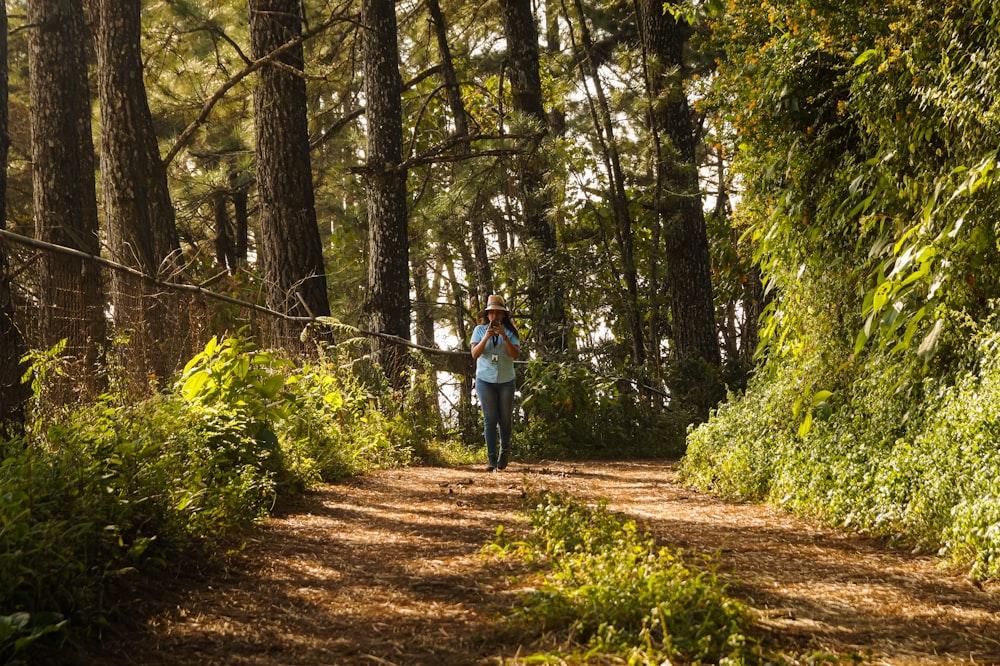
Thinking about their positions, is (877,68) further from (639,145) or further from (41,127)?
(41,127)

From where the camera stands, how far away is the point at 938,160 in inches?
200

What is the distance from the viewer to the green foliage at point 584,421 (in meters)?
11.7

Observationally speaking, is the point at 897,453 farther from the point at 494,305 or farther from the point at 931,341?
the point at 494,305

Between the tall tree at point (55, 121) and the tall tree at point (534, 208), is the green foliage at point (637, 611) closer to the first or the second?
the tall tree at point (55, 121)

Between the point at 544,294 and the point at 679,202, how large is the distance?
2614 mm

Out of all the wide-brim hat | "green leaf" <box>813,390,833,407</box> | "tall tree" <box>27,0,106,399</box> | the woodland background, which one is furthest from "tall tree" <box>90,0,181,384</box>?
"green leaf" <box>813,390,833,407</box>

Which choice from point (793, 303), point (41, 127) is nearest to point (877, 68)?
point (793, 303)

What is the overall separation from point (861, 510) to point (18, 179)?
1823 cm

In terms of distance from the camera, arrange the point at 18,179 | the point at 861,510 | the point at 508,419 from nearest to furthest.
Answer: the point at 861,510, the point at 508,419, the point at 18,179

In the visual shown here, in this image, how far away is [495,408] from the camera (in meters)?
9.16

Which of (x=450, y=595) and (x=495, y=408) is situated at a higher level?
(x=495, y=408)

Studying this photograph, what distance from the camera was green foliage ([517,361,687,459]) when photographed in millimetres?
11727

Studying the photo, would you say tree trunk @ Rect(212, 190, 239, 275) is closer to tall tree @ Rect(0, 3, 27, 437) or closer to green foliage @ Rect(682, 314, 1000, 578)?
tall tree @ Rect(0, 3, 27, 437)

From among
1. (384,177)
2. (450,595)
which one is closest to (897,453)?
(450,595)
